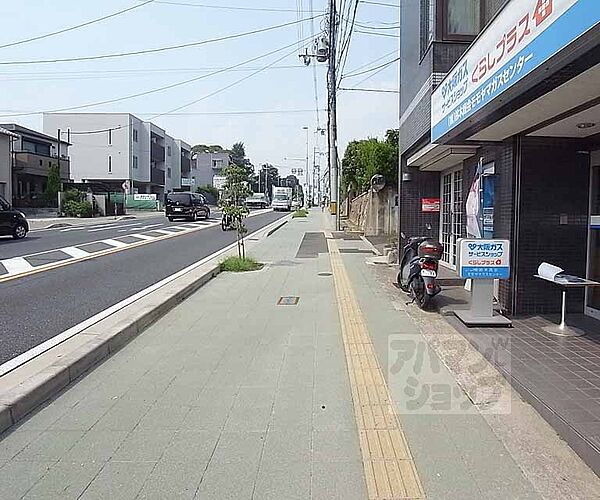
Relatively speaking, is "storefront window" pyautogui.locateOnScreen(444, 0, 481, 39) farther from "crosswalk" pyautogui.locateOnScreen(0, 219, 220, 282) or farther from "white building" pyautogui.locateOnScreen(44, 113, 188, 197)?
"white building" pyautogui.locateOnScreen(44, 113, 188, 197)

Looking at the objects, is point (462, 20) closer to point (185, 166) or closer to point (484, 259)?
point (484, 259)

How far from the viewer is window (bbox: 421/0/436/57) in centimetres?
1152

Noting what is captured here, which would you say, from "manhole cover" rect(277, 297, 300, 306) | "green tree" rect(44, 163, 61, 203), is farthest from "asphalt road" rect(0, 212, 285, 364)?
"green tree" rect(44, 163, 61, 203)

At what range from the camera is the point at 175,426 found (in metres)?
4.93

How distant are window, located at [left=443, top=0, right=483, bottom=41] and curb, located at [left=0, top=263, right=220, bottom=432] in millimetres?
6892

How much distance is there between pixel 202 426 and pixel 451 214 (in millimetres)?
10782

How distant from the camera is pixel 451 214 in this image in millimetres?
14555

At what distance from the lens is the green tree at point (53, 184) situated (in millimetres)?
51281

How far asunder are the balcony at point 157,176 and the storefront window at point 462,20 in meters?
72.1

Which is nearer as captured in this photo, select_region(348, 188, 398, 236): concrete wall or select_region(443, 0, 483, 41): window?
select_region(443, 0, 483, 41): window

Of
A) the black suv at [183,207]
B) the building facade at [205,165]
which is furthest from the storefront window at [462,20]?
the building facade at [205,165]

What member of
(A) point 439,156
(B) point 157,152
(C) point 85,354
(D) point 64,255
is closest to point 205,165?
(B) point 157,152

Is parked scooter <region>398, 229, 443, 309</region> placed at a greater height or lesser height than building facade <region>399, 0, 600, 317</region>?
lesser

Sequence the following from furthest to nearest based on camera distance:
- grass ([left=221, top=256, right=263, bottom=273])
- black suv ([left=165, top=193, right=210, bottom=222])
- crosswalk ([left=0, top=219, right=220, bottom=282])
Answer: black suv ([left=165, top=193, right=210, bottom=222]), grass ([left=221, top=256, right=263, bottom=273]), crosswalk ([left=0, top=219, right=220, bottom=282])
